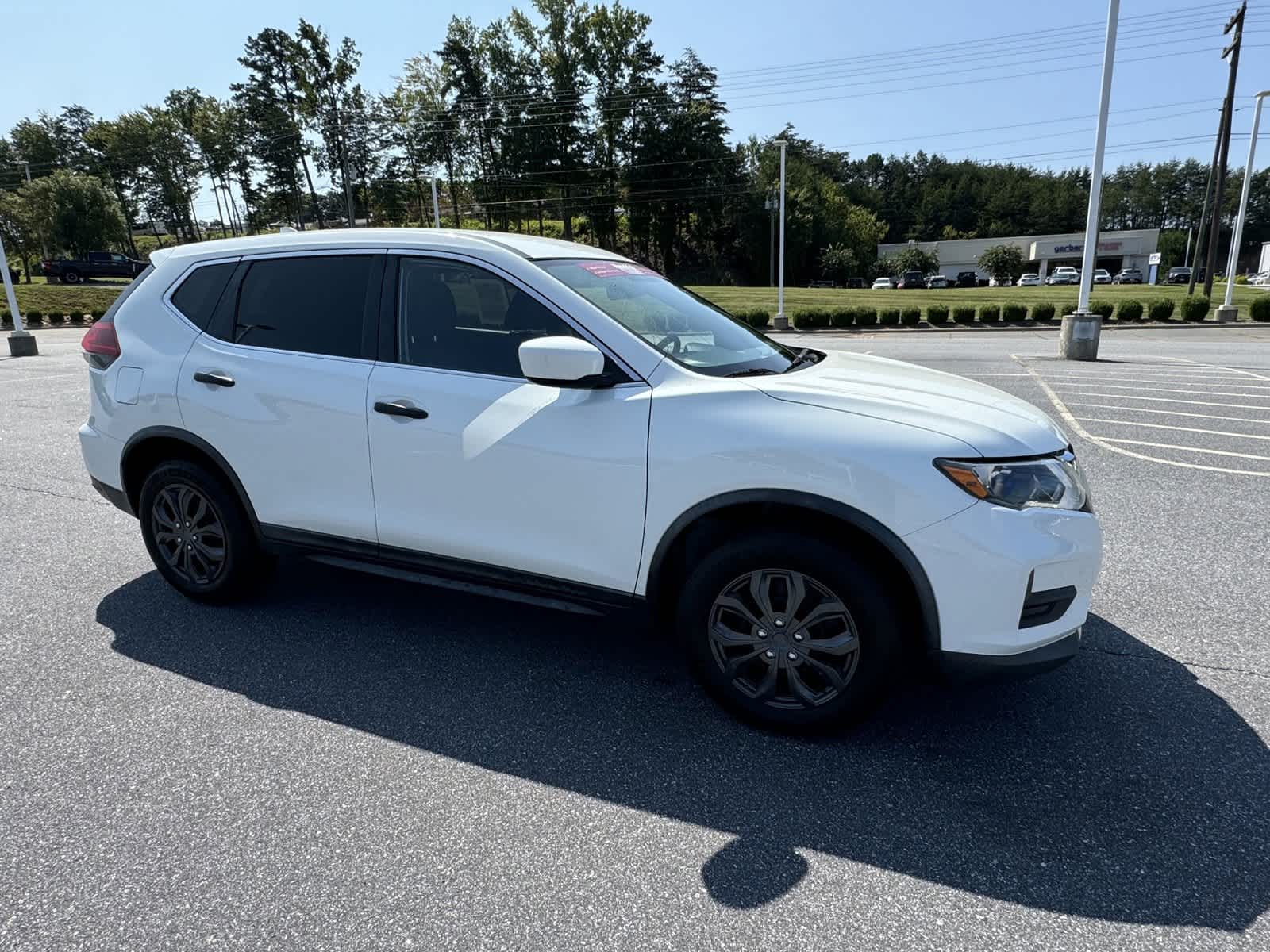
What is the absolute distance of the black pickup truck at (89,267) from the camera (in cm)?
4784

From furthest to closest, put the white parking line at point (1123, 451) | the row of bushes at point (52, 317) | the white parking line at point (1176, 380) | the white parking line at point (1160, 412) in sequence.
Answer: the row of bushes at point (52, 317), the white parking line at point (1176, 380), the white parking line at point (1160, 412), the white parking line at point (1123, 451)

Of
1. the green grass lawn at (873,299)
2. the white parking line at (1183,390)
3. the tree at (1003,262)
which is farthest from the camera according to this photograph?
the tree at (1003,262)

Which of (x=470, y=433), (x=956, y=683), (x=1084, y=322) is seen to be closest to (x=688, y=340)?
(x=470, y=433)

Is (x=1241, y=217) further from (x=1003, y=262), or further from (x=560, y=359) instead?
(x=1003, y=262)

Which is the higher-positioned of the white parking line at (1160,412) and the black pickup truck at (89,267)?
the black pickup truck at (89,267)

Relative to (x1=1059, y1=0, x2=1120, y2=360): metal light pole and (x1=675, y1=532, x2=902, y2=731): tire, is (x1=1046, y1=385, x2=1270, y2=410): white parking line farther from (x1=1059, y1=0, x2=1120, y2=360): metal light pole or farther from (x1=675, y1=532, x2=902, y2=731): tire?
(x1=675, y1=532, x2=902, y2=731): tire

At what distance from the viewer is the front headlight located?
247 cm

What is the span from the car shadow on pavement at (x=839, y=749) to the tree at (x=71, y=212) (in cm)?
6465

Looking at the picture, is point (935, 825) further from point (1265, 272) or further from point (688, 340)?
point (1265, 272)

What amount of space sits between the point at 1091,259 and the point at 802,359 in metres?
14.7

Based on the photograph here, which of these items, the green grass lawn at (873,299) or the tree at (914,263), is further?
the tree at (914,263)

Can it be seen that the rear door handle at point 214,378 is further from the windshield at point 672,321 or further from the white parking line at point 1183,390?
the white parking line at point 1183,390

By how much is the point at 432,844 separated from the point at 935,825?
5.05ft

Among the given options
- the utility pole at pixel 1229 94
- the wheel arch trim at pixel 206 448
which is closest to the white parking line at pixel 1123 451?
the wheel arch trim at pixel 206 448
